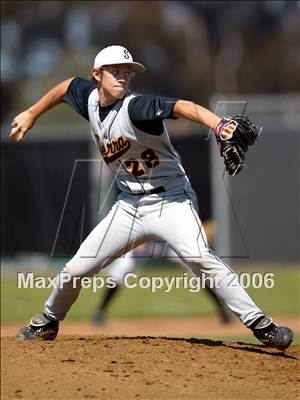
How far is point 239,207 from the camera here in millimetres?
19922

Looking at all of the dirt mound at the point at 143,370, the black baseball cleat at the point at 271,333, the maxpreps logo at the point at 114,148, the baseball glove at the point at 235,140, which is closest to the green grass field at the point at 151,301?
the dirt mound at the point at 143,370

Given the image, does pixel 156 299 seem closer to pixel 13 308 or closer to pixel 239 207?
pixel 13 308

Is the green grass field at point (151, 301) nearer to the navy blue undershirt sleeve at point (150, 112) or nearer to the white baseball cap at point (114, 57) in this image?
the white baseball cap at point (114, 57)

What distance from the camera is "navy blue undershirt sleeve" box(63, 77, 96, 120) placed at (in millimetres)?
6840

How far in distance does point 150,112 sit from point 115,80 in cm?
52

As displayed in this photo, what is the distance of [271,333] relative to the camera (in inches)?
252

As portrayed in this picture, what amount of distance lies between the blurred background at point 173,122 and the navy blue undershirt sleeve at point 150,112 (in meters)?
7.21

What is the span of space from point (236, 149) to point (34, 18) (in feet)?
122

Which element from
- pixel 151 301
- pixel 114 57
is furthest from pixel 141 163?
pixel 151 301

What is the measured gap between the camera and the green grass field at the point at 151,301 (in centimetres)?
1374

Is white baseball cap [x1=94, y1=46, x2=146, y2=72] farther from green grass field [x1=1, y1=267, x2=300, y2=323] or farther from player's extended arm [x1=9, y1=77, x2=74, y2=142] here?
green grass field [x1=1, y1=267, x2=300, y2=323]

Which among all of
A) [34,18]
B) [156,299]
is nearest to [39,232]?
[156,299]

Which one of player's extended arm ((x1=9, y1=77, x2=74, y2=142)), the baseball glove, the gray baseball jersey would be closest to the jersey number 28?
the gray baseball jersey

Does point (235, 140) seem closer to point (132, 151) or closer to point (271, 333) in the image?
point (132, 151)
